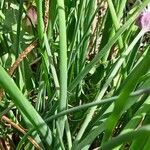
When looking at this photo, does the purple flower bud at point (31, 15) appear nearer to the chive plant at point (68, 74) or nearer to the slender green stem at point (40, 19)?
the chive plant at point (68, 74)

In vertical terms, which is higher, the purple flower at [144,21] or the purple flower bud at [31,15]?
the purple flower bud at [31,15]

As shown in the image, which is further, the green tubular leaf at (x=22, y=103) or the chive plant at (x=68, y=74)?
the chive plant at (x=68, y=74)

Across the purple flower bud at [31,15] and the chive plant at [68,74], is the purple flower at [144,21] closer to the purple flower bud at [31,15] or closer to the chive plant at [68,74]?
the chive plant at [68,74]

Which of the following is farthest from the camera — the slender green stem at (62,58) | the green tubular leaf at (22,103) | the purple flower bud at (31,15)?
the purple flower bud at (31,15)

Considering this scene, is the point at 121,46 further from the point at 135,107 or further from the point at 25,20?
the point at 25,20

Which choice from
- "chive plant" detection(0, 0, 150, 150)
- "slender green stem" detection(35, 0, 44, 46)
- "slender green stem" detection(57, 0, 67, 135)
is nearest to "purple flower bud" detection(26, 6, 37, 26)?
"chive plant" detection(0, 0, 150, 150)

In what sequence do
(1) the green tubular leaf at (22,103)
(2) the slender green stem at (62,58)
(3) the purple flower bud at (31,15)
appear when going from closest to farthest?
(1) the green tubular leaf at (22,103) → (2) the slender green stem at (62,58) → (3) the purple flower bud at (31,15)

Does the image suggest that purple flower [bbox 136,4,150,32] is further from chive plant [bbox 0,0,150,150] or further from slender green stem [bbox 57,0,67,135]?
slender green stem [bbox 57,0,67,135]

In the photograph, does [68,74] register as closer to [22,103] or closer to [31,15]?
[31,15]

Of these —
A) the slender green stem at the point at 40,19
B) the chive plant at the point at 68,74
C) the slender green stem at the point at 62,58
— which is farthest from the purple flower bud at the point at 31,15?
the slender green stem at the point at 62,58

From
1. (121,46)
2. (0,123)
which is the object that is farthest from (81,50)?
(0,123)
